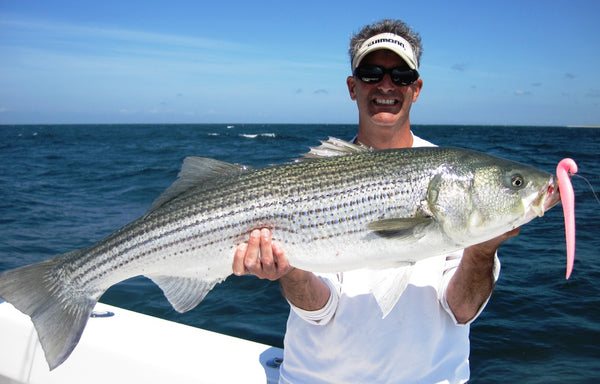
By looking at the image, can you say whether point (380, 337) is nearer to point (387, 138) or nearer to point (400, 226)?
point (400, 226)

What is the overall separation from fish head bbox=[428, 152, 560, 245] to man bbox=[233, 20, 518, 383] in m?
0.14

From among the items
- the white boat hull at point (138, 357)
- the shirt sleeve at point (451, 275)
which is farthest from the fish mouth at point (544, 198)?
the white boat hull at point (138, 357)

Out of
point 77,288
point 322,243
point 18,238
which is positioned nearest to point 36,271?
point 77,288

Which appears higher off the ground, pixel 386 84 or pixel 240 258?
pixel 386 84

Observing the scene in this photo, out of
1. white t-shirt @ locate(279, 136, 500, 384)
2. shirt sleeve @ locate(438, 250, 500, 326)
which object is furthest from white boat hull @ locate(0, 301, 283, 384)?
shirt sleeve @ locate(438, 250, 500, 326)

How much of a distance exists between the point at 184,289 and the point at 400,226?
1.54m

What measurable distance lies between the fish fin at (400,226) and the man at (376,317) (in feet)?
1.42

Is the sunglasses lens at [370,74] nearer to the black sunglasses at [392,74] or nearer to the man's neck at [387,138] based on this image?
→ the black sunglasses at [392,74]

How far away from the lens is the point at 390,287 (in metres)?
2.92

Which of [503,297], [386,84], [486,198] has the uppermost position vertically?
[386,84]

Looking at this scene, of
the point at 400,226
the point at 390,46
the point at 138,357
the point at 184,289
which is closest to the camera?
the point at 400,226

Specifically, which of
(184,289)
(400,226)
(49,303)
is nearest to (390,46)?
(400,226)

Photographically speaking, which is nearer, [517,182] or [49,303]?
[517,182]

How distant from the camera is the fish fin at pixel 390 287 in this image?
2.90 m
